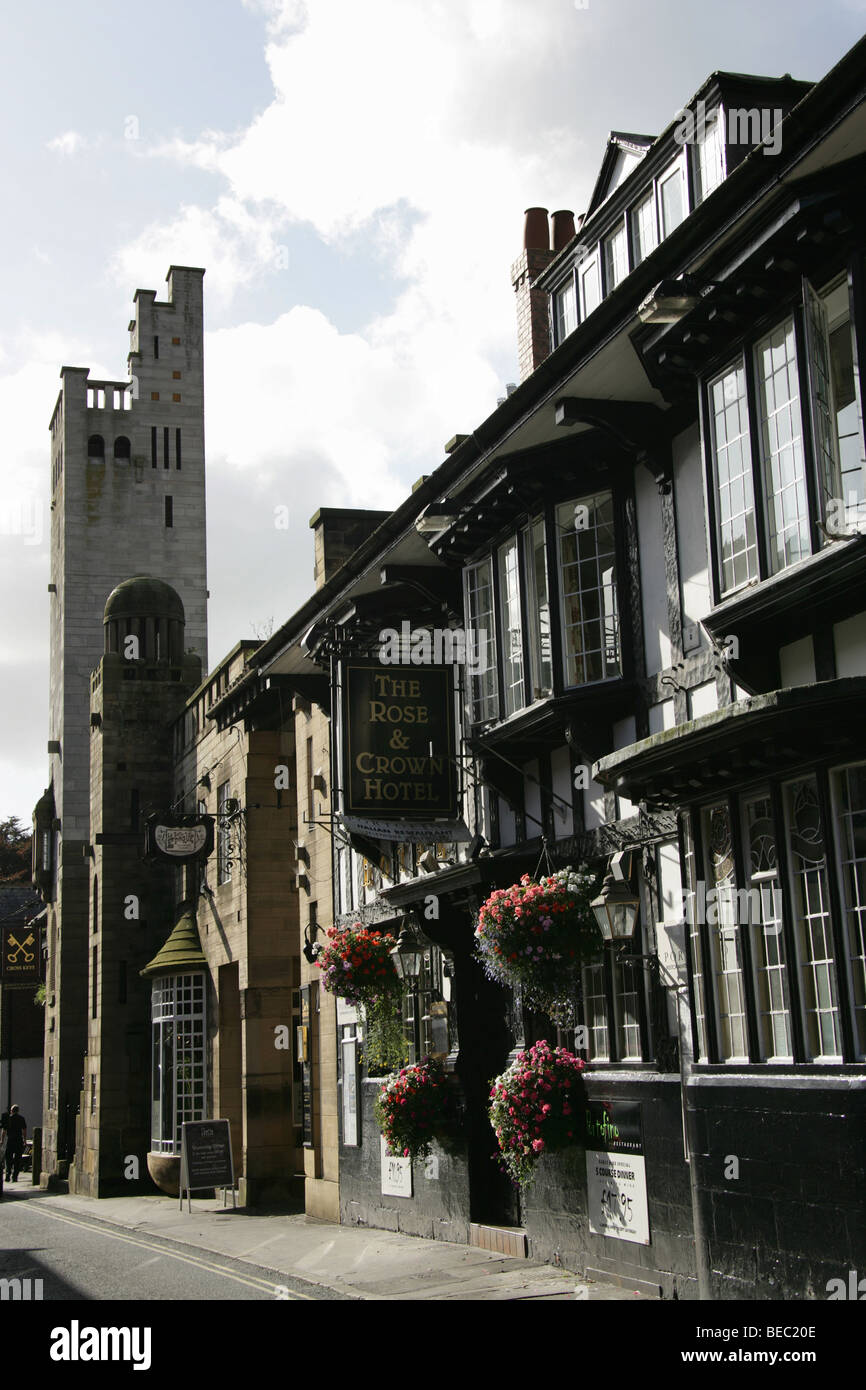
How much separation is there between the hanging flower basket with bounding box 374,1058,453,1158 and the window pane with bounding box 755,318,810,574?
353 inches

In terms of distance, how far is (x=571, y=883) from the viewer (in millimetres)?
13672

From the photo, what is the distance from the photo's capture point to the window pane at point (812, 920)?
10102mm

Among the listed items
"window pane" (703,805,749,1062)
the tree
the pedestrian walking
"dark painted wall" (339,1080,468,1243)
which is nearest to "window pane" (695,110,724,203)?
"window pane" (703,805,749,1062)

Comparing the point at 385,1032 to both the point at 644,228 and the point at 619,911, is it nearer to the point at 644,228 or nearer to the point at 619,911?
the point at 619,911

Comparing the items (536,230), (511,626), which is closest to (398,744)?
(511,626)

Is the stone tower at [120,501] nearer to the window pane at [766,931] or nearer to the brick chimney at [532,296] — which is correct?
the brick chimney at [532,296]

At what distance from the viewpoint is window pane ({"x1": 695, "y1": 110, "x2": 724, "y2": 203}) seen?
13.9m

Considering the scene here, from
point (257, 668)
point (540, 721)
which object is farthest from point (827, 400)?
point (257, 668)

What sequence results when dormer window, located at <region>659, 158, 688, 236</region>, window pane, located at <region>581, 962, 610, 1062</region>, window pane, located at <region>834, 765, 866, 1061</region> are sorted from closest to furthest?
window pane, located at <region>834, 765, 866, 1061</region> < window pane, located at <region>581, 962, 610, 1062</region> < dormer window, located at <region>659, 158, 688, 236</region>

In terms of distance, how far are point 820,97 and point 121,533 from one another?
4603 centimetres

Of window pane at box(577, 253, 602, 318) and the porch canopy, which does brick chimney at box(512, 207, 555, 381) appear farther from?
the porch canopy

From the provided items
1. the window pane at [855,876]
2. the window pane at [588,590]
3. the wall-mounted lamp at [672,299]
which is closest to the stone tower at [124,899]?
the window pane at [588,590]

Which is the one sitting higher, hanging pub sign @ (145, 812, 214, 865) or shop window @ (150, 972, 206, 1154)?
hanging pub sign @ (145, 812, 214, 865)
